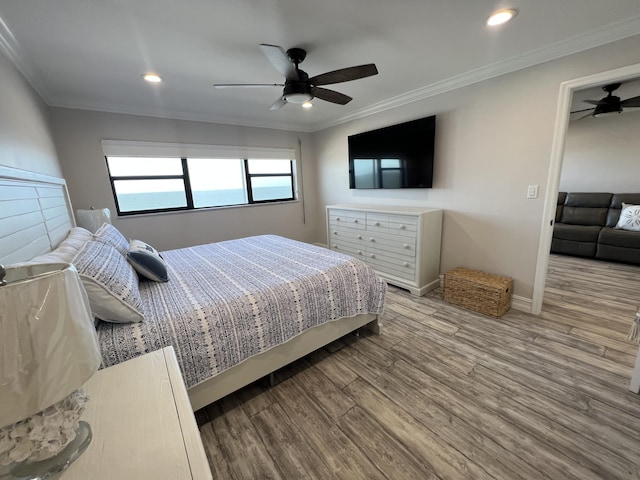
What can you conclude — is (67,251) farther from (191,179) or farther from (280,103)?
(191,179)

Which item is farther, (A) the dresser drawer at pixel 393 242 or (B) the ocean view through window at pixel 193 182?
(B) the ocean view through window at pixel 193 182

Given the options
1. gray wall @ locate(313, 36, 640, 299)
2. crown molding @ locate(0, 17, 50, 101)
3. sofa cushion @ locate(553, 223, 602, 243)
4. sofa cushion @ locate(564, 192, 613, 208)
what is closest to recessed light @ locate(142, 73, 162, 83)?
crown molding @ locate(0, 17, 50, 101)

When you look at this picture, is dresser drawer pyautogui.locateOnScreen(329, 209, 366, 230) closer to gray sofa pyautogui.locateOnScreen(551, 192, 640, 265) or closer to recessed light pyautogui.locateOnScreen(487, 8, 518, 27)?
recessed light pyautogui.locateOnScreen(487, 8, 518, 27)

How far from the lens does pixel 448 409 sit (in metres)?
1.61

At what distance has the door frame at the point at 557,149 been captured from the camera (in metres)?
1.94

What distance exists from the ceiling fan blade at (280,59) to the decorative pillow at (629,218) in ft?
16.8

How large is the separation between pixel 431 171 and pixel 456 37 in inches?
56.5

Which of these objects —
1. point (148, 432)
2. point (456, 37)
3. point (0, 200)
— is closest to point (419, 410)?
point (148, 432)

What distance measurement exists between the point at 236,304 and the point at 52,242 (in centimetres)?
137

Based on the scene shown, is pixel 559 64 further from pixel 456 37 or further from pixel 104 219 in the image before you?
pixel 104 219

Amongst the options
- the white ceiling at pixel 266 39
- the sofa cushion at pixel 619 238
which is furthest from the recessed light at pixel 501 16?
the sofa cushion at pixel 619 238

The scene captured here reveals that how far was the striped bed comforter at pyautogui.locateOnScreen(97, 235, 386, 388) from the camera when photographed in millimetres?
1348

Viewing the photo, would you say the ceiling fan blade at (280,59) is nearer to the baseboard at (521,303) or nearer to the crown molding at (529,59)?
the crown molding at (529,59)

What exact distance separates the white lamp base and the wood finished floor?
88cm
